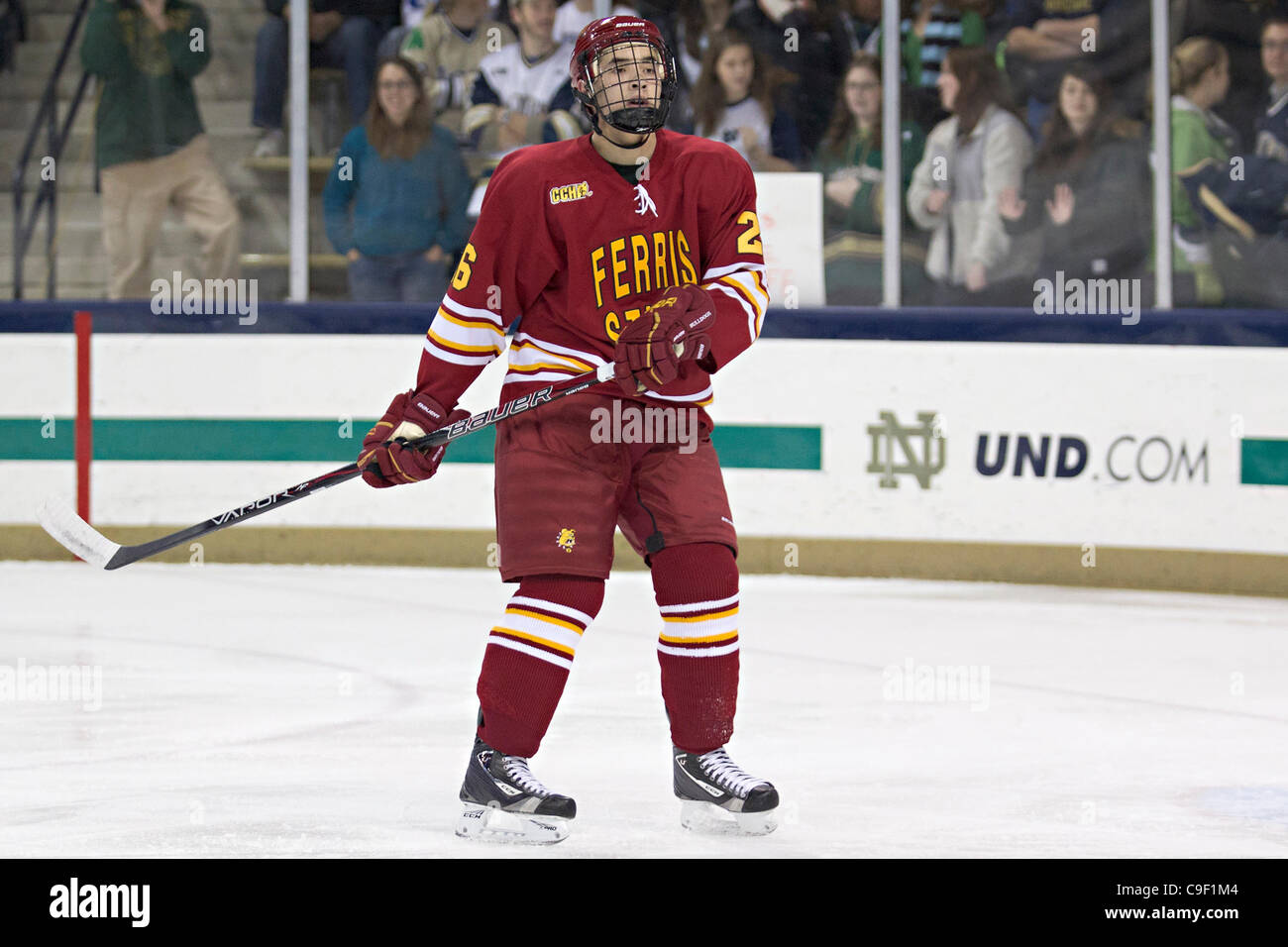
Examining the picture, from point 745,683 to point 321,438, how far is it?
90.3 inches

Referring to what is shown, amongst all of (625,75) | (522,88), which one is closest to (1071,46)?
(522,88)

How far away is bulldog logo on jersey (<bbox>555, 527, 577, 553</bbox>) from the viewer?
2857 millimetres

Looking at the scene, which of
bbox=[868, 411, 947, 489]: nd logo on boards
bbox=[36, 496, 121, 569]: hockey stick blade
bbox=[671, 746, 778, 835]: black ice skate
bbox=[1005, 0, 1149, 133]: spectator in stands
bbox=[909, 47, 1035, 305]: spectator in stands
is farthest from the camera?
bbox=[909, 47, 1035, 305]: spectator in stands

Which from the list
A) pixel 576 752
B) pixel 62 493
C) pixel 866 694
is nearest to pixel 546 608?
pixel 576 752

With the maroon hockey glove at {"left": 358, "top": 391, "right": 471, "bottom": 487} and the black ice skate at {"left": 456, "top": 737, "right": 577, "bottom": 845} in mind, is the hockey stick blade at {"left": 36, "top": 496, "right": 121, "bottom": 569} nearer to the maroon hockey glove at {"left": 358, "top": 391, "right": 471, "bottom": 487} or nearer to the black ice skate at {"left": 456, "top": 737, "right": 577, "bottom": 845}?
the maroon hockey glove at {"left": 358, "top": 391, "right": 471, "bottom": 487}

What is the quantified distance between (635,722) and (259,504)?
100cm

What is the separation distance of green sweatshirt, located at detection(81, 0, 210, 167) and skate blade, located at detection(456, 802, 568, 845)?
4041mm

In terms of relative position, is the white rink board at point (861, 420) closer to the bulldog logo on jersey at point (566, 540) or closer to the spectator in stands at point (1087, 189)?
the spectator in stands at point (1087, 189)

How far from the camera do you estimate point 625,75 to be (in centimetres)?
288

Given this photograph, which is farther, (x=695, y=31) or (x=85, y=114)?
(x=85, y=114)

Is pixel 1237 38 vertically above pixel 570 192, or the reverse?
pixel 1237 38

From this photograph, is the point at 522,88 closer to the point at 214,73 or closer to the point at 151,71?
the point at 214,73

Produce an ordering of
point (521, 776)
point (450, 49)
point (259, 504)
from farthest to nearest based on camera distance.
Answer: point (450, 49)
point (259, 504)
point (521, 776)

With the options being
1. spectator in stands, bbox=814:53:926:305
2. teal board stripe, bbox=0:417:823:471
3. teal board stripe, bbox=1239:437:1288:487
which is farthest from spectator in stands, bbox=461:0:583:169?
teal board stripe, bbox=1239:437:1288:487
